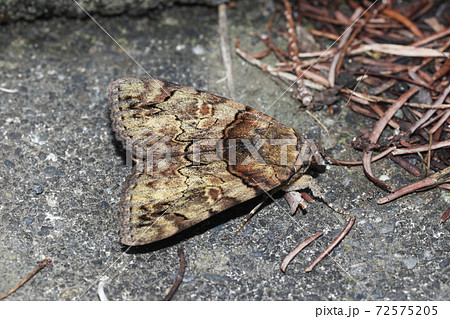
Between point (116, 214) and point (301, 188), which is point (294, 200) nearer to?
point (301, 188)

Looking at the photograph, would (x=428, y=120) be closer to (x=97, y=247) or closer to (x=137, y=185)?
(x=137, y=185)

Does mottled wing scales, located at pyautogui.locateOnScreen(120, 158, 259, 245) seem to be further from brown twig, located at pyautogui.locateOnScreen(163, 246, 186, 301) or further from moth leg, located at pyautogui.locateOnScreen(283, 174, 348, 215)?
moth leg, located at pyautogui.locateOnScreen(283, 174, 348, 215)

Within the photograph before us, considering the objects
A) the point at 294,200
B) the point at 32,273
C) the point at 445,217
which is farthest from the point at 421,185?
the point at 32,273

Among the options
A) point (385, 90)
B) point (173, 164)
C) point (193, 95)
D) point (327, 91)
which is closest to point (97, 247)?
point (173, 164)

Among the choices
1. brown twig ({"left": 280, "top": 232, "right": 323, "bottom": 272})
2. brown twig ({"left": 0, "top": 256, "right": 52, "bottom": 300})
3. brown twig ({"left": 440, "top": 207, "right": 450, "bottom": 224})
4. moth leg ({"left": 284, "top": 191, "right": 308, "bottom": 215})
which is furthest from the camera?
moth leg ({"left": 284, "top": 191, "right": 308, "bottom": 215})

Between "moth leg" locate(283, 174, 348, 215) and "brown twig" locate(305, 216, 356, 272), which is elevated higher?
"moth leg" locate(283, 174, 348, 215)

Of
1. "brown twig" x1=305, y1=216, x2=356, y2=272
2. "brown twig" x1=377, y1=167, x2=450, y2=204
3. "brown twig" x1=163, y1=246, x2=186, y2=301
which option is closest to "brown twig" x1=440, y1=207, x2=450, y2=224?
"brown twig" x1=377, y1=167, x2=450, y2=204

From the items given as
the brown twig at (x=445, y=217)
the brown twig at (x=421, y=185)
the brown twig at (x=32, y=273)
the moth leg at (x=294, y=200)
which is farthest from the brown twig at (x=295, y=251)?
the brown twig at (x=32, y=273)
